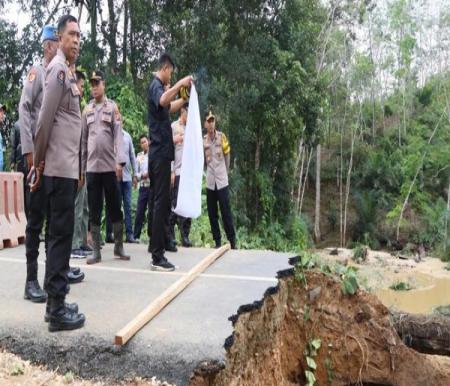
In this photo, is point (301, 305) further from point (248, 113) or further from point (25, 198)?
point (248, 113)

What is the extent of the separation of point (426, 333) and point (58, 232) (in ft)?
17.1

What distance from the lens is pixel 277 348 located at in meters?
5.05

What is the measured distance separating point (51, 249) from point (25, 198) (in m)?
4.50

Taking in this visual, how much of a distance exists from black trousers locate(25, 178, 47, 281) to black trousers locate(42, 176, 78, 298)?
468 mm

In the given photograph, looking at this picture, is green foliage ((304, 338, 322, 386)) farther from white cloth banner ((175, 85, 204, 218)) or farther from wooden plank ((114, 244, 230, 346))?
white cloth banner ((175, 85, 204, 218))

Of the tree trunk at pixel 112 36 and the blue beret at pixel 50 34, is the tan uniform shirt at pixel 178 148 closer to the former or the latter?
the blue beret at pixel 50 34

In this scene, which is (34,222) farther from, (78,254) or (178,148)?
(178,148)

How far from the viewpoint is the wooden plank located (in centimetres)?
347

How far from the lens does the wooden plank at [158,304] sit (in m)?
3.47

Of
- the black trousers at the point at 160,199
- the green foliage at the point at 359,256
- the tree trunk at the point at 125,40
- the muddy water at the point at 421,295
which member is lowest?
the muddy water at the point at 421,295

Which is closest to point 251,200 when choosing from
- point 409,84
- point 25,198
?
point 25,198

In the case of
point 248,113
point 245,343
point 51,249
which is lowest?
point 245,343

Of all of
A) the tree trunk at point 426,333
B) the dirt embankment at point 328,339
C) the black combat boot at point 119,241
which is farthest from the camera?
the tree trunk at point 426,333

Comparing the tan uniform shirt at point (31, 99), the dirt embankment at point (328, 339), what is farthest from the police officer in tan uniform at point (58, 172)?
the dirt embankment at point (328, 339)
